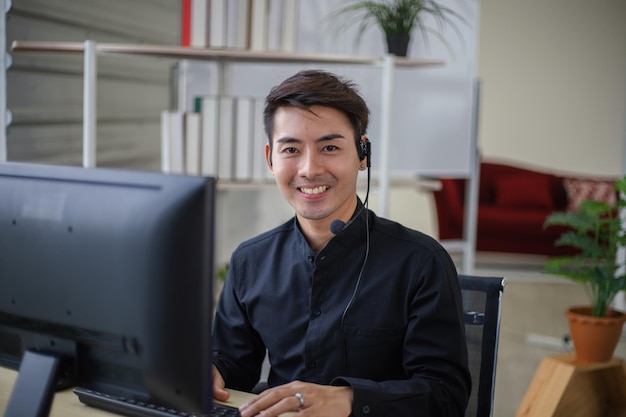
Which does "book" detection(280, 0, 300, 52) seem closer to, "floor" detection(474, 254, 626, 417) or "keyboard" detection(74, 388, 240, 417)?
"floor" detection(474, 254, 626, 417)

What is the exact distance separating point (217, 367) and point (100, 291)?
1.87 ft

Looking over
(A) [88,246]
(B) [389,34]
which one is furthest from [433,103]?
(A) [88,246]

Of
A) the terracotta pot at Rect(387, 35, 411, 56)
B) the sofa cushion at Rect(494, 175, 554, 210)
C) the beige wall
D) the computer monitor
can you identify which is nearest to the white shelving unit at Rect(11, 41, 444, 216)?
the terracotta pot at Rect(387, 35, 411, 56)

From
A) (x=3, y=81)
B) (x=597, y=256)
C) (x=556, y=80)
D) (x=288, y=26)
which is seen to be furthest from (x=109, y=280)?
(x=556, y=80)

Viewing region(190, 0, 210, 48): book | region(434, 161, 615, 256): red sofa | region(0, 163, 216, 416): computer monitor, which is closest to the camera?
region(0, 163, 216, 416): computer monitor

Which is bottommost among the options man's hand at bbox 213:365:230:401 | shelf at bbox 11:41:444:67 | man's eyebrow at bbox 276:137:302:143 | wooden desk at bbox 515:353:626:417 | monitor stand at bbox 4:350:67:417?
wooden desk at bbox 515:353:626:417

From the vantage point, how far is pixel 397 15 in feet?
11.3

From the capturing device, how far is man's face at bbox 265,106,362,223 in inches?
61.2

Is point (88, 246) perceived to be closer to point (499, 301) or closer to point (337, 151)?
point (337, 151)

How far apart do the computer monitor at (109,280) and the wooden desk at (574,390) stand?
6.68 feet

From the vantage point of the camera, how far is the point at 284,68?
3484 millimetres

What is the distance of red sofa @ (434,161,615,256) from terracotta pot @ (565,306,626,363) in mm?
2857

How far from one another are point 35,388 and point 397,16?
2692 mm

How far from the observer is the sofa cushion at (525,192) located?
638cm
